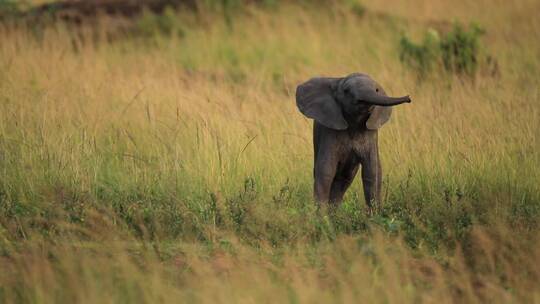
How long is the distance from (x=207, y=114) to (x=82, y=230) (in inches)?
108

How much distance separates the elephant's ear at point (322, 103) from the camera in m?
6.68

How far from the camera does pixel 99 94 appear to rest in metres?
9.69

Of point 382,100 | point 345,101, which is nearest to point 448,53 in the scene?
point 345,101

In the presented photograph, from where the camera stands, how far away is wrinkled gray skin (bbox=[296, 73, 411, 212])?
6648mm

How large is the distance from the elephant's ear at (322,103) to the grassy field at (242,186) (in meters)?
0.67

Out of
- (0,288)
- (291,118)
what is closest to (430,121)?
(291,118)

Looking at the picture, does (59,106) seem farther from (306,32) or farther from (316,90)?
(306,32)

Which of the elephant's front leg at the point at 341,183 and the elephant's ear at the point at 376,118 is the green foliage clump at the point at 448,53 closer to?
the elephant's front leg at the point at 341,183

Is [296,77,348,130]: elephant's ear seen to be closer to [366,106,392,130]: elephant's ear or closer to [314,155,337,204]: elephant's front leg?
[366,106,392,130]: elephant's ear

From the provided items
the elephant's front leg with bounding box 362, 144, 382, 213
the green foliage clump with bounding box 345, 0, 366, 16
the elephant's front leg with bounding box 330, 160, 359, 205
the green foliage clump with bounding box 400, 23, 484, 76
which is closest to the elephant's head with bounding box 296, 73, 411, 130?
the elephant's front leg with bounding box 362, 144, 382, 213

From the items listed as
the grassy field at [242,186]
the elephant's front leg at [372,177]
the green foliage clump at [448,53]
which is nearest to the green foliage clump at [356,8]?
the grassy field at [242,186]

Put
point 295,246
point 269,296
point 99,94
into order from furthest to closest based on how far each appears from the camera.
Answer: point 99,94, point 295,246, point 269,296

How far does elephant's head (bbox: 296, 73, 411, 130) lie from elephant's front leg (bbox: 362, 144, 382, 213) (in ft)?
0.73

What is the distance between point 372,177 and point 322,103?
63 cm
